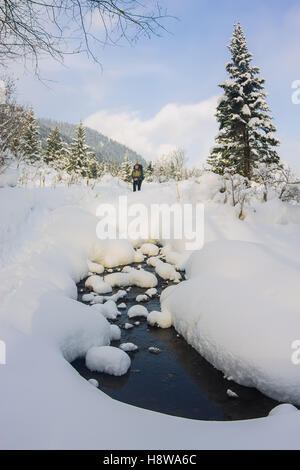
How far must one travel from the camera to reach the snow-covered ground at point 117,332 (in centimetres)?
172

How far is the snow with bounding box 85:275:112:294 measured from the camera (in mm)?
5066

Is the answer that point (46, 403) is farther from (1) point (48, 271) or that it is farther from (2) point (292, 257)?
(2) point (292, 257)

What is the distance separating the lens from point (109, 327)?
11.7ft

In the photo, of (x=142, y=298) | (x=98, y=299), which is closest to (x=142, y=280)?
(x=142, y=298)

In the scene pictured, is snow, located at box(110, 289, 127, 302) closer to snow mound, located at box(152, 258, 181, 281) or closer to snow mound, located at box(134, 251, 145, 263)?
snow mound, located at box(152, 258, 181, 281)

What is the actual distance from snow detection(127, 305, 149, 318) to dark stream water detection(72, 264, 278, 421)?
1.92ft

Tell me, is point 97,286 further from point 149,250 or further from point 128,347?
point 149,250

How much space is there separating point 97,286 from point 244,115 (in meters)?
13.1

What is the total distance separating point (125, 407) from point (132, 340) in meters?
1.56

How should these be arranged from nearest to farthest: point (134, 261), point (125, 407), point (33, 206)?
point (125, 407)
point (134, 261)
point (33, 206)

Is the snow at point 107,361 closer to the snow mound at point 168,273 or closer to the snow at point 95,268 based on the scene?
the snow mound at point 168,273

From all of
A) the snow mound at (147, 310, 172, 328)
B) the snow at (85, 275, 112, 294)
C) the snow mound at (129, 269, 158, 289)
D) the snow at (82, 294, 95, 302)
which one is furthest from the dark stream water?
the snow mound at (129, 269, 158, 289)

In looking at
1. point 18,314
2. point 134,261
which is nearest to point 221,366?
point 18,314

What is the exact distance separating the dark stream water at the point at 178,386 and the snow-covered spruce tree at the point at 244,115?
12.4 metres
